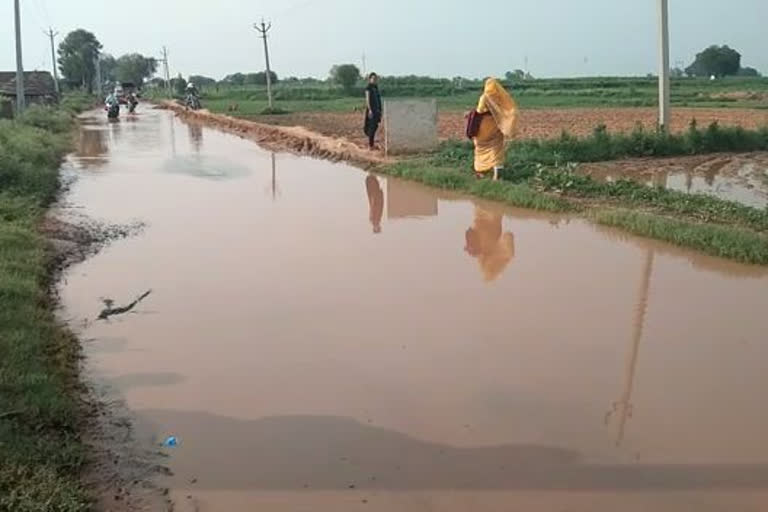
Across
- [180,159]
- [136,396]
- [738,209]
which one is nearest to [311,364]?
[136,396]

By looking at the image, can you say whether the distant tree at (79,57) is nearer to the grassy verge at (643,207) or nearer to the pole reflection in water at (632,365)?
the grassy verge at (643,207)

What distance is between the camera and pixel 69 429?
4594 mm

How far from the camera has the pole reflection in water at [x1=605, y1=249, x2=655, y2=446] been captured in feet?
15.3

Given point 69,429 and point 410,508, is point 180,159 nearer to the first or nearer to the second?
point 69,429

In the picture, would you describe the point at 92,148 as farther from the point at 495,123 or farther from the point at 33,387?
the point at 33,387

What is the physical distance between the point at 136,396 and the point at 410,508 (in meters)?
2.24

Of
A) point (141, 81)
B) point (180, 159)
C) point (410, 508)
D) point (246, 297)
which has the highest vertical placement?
point (141, 81)

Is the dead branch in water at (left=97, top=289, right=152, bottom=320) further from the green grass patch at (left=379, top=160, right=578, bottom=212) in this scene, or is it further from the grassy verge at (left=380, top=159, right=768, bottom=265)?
the green grass patch at (left=379, top=160, right=578, bottom=212)

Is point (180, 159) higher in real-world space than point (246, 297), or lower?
higher

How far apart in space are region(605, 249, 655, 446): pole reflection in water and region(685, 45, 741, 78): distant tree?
97450 millimetres

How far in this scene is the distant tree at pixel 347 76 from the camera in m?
68.5

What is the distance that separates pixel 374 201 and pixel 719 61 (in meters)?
94.4

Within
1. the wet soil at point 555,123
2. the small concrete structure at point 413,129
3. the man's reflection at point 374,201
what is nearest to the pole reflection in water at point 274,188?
the man's reflection at point 374,201

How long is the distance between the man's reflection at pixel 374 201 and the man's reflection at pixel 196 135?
9478mm
